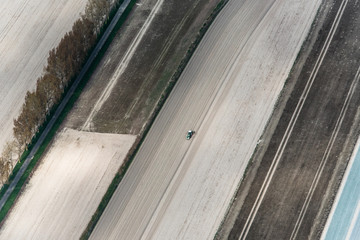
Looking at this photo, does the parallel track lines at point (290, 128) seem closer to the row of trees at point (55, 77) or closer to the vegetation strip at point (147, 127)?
the vegetation strip at point (147, 127)

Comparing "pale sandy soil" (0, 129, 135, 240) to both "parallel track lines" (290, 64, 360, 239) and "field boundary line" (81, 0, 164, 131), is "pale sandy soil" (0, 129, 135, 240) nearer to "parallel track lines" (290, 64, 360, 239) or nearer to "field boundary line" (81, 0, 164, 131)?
"field boundary line" (81, 0, 164, 131)

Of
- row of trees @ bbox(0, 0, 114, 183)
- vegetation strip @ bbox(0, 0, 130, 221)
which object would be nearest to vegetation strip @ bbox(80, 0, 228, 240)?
vegetation strip @ bbox(0, 0, 130, 221)

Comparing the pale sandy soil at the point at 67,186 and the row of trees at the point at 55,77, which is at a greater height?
the row of trees at the point at 55,77

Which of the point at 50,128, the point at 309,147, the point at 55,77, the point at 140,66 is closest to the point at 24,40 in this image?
the point at 55,77

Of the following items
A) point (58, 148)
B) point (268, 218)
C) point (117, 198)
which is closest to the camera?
point (268, 218)

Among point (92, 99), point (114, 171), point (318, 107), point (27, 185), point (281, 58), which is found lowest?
point (27, 185)

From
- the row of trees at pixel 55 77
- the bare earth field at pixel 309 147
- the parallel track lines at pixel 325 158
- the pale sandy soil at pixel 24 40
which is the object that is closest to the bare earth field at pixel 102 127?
the row of trees at pixel 55 77

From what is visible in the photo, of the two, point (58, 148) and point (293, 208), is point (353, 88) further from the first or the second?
point (58, 148)

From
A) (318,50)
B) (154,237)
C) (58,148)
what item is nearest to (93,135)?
(58,148)
